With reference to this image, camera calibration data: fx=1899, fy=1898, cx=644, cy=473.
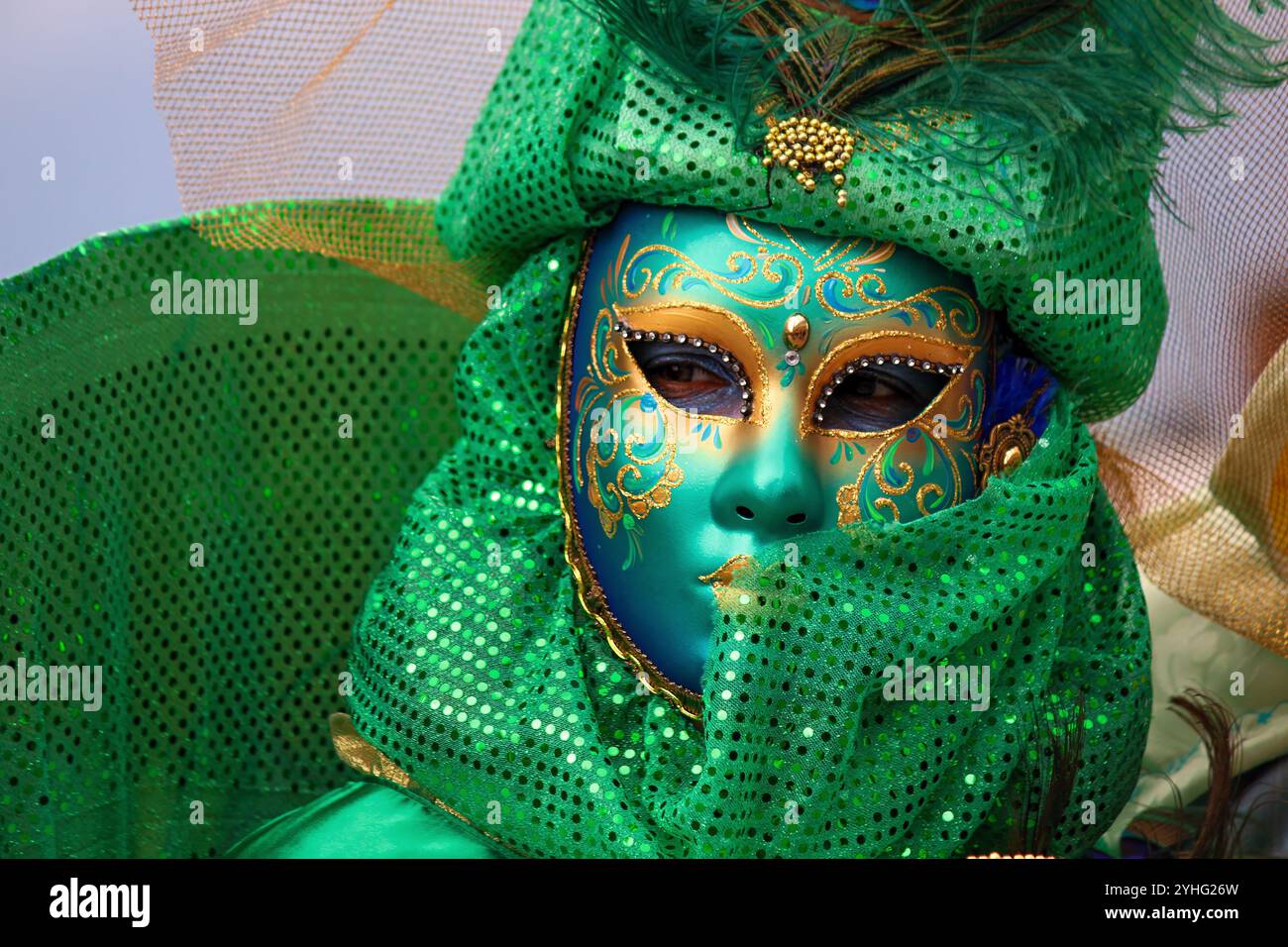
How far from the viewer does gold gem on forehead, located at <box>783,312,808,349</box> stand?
2152mm

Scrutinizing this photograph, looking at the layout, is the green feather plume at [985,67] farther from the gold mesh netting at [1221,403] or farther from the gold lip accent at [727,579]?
the gold lip accent at [727,579]

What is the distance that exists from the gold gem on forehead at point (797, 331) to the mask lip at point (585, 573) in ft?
1.04

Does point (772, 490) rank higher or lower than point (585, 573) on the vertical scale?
higher

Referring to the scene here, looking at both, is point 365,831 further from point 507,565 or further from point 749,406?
point 749,406

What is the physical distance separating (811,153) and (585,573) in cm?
57

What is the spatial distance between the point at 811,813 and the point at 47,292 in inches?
46.3

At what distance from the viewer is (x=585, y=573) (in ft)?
7.59

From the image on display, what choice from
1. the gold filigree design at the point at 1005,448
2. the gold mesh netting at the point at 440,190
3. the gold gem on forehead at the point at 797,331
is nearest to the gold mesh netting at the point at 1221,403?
the gold mesh netting at the point at 440,190

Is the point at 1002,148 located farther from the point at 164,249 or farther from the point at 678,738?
the point at 164,249

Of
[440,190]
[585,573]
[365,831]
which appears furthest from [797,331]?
[365,831]

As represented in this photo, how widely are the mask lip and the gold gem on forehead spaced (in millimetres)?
318

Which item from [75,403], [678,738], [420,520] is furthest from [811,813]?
[75,403]

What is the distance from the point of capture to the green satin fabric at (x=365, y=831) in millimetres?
2340

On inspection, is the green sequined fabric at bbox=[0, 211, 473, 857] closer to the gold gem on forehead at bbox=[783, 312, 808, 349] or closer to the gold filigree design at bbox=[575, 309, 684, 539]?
the gold filigree design at bbox=[575, 309, 684, 539]
